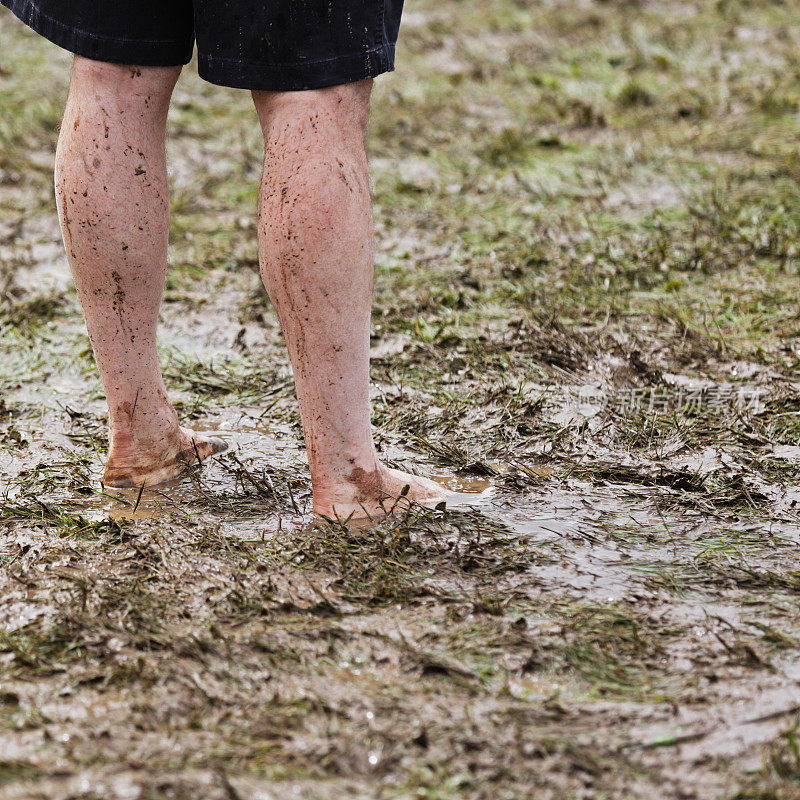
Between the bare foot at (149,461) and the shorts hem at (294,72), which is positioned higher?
the shorts hem at (294,72)

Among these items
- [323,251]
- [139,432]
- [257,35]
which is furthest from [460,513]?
[257,35]

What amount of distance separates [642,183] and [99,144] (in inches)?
105

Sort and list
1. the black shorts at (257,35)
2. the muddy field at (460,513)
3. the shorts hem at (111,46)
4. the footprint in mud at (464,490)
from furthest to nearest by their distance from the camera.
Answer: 1. the footprint in mud at (464,490)
2. the shorts hem at (111,46)
3. the black shorts at (257,35)
4. the muddy field at (460,513)

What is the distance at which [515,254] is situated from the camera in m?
3.57

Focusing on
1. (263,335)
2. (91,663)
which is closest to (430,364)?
(263,335)

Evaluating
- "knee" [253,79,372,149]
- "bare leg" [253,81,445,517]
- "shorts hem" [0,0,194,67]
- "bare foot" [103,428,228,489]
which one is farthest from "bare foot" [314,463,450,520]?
"shorts hem" [0,0,194,67]

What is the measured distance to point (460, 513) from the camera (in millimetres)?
2141

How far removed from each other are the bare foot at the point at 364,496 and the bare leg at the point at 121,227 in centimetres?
45

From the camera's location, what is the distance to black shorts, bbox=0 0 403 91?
1.82m

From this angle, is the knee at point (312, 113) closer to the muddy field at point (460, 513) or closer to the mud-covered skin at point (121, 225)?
the mud-covered skin at point (121, 225)

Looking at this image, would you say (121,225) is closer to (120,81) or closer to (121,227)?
(121,227)

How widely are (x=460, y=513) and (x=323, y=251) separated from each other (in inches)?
24.4

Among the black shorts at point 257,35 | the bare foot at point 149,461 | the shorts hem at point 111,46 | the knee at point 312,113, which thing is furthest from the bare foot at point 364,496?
the shorts hem at point 111,46

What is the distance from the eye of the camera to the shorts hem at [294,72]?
185 cm
